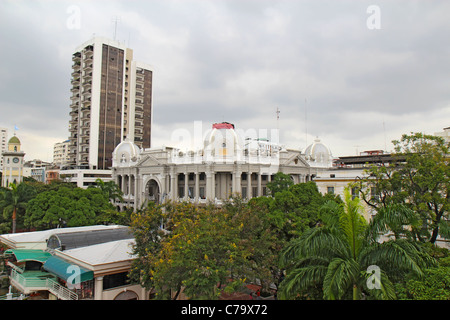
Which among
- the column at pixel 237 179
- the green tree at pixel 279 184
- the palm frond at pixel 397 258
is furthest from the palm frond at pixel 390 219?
the column at pixel 237 179

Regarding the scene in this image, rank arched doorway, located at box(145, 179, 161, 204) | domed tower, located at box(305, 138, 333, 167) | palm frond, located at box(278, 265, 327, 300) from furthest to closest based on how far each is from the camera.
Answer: domed tower, located at box(305, 138, 333, 167)
arched doorway, located at box(145, 179, 161, 204)
palm frond, located at box(278, 265, 327, 300)

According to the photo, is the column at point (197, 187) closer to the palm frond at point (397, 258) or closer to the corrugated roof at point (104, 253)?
the corrugated roof at point (104, 253)

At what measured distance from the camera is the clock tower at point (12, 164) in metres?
73.7

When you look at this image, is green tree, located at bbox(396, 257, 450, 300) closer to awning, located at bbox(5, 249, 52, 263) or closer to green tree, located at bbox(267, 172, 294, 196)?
awning, located at bbox(5, 249, 52, 263)

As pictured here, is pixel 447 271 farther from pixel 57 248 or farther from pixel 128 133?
pixel 128 133

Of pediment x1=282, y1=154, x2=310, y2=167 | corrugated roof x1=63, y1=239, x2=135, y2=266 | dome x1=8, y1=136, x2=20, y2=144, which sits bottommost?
corrugated roof x1=63, y1=239, x2=135, y2=266

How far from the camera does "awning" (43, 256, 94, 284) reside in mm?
17531

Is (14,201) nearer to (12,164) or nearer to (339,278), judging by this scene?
(339,278)

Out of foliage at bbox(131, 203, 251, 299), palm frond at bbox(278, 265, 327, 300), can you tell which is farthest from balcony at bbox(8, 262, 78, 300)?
palm frond at bbox(278, 265, 327, 300)

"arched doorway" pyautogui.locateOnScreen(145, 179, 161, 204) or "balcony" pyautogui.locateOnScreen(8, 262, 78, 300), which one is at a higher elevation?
"arched doorway" pyautogui.locateOnScreen(145, 179, 161, 204)

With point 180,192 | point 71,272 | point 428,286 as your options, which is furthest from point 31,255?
point 180,192

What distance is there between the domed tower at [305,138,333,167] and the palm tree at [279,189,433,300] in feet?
168

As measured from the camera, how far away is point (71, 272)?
17.8 metres

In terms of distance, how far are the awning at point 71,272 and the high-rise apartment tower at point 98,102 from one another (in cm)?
6653
